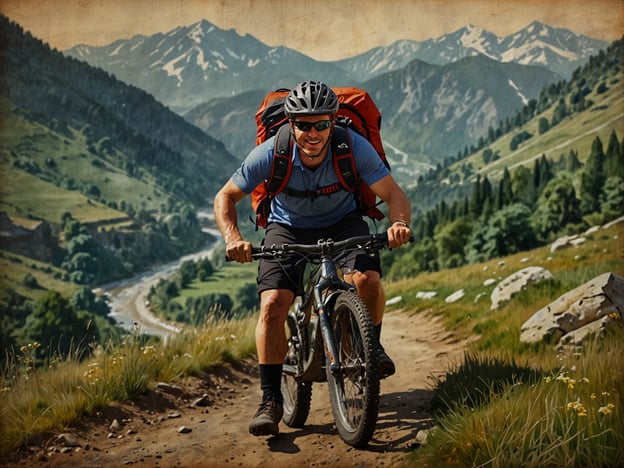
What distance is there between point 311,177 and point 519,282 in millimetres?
5896

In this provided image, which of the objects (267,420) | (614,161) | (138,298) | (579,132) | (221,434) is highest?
(579,132)

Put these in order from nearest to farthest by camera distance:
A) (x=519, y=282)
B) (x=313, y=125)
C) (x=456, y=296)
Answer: (x=313, y=125) < (x=519, y=282) < (x=456, y=296)

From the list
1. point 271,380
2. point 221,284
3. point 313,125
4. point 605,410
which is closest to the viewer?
point 605,410

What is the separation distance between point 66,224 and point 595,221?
146806 millimetres

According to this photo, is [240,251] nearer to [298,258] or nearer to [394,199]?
[298,258]

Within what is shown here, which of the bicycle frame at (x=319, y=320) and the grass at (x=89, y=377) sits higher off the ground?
the bicycle frame at (x=319, y=320)

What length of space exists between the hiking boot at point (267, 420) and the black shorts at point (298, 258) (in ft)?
2.99

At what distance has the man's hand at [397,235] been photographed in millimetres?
4801

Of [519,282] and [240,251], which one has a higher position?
[240,251]

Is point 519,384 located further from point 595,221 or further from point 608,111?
point 608,111

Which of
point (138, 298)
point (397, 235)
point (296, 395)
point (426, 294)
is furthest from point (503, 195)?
point (138, 298)

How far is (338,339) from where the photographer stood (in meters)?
4.99

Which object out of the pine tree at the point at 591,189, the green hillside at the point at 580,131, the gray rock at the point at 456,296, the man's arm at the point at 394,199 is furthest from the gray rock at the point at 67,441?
the green hillside at the point at 580,131

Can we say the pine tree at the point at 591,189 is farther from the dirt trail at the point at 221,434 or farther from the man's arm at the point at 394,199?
the man's arm at the point at 394,199
